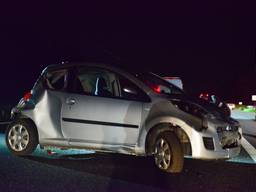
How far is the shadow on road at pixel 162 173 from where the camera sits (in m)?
7.29

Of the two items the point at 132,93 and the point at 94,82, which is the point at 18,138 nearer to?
the point at 94,82

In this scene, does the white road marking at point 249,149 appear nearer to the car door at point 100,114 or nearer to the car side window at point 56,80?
the car door at point 100,114

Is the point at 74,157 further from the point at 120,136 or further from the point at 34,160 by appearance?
the point at 120,136

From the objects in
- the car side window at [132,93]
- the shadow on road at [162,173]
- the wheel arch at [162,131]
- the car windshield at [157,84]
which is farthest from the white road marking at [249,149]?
the car side window at [132,93]

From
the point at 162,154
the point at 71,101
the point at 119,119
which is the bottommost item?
the point at 162,154

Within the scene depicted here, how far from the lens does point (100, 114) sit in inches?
341

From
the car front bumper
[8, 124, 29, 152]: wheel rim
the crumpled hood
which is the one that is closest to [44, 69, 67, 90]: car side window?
[8, 124, 29, 152]: wheel rim

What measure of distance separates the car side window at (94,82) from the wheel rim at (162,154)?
1.14 m

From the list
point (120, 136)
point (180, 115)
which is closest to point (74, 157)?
point (120, 136)

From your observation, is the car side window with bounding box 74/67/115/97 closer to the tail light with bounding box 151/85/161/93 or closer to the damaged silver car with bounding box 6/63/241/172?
the damaged silver car with bounding box 6/63/241/172

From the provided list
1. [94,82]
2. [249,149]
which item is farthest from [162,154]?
[249,149]

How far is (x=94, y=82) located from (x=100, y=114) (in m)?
0.84

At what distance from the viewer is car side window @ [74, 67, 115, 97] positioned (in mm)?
8914

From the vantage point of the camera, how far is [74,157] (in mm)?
9727
